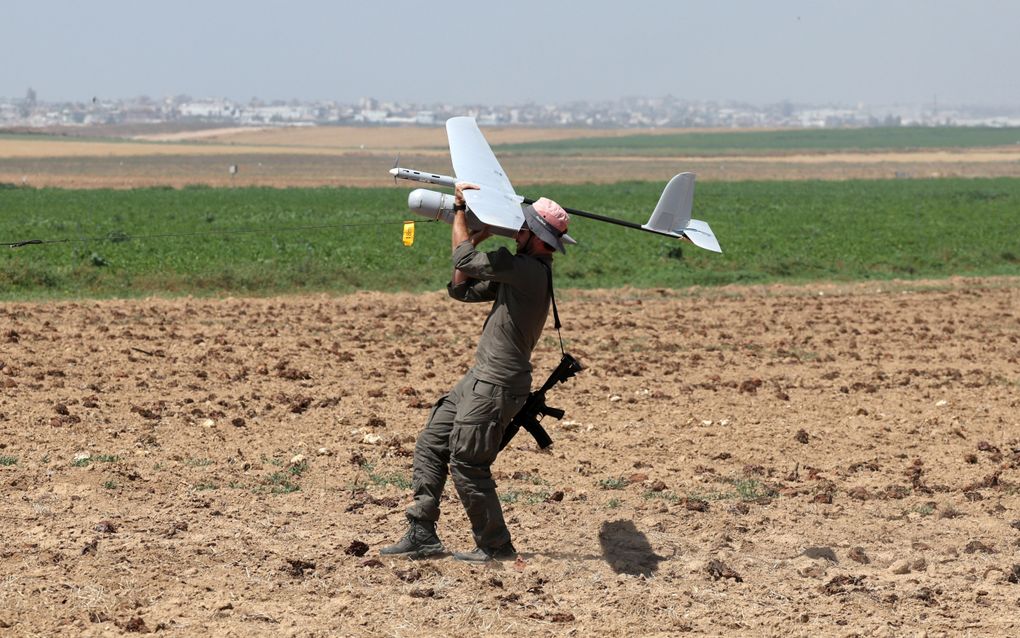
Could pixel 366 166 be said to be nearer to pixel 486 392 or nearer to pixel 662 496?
pixel 662 496

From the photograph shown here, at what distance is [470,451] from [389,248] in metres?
20.2

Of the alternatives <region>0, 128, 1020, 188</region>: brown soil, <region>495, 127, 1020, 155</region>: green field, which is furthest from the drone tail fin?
<region>495, 127, 1020, 155</region>: green field

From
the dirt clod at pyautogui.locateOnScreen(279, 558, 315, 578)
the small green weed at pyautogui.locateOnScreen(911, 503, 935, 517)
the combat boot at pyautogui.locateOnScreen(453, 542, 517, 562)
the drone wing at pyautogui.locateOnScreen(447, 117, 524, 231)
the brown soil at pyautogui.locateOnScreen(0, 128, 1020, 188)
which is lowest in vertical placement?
the brown soil at pyautogui.locateOnScreen(0, 128, 1020, 188)

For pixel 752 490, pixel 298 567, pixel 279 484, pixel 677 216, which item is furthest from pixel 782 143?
pixel 298 567

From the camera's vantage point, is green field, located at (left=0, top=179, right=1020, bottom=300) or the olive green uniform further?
green field, located at (left=0, top=179, right=1020, bottom=300)

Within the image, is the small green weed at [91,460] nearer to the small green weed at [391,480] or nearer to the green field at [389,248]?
the small green weed at [391,480]

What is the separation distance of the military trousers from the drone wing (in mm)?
1014

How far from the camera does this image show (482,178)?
24.2 feet

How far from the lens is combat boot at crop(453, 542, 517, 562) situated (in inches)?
297

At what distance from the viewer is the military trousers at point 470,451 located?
7211mm

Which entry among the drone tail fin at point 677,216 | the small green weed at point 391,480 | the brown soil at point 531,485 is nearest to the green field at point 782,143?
the brown soil at point 531,485

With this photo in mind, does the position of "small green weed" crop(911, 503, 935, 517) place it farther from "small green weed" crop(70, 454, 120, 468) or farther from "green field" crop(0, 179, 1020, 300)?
"green field" crop(0, 179, 1020, 300)

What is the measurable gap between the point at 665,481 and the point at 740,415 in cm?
243

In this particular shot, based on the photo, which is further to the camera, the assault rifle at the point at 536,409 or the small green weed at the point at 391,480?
the small green weed at the point at 391,480
